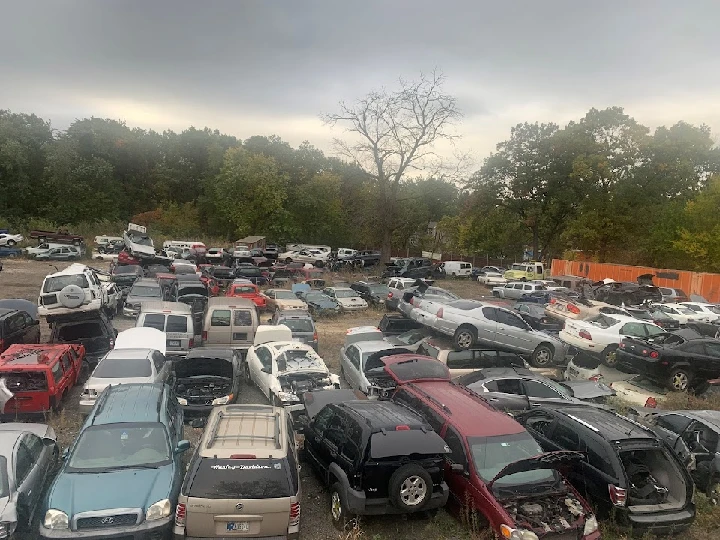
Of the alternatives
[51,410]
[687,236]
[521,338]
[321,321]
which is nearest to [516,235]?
[687,236]

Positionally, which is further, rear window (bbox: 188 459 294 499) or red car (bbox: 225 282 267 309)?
red car (bbox: 225 282 267 309)

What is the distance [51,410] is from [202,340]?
17.4 feet

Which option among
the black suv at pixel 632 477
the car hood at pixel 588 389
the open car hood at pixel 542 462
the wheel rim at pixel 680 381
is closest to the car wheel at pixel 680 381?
the wheel rim at pixel 680 381

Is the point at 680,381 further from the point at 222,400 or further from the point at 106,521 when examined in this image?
the point at 106,521

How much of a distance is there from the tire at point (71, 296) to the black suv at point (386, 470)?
11.5 metres

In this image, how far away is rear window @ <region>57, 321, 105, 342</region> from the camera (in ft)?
48.5

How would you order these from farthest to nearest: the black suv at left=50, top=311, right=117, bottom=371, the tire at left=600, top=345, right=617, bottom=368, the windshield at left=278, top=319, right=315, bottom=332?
the windshield at left=278, top=319, right=315, bottom=332
the tire at left=600, top=345, right=617, bottom=368
the black suv at left=50, top=311, right=117, bottom=371

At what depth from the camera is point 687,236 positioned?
40.8 m

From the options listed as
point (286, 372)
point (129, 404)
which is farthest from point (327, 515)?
point (286, 372)

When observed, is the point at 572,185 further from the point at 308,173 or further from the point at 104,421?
the point at 104,421

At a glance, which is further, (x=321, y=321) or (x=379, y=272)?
(x=379, y=272)

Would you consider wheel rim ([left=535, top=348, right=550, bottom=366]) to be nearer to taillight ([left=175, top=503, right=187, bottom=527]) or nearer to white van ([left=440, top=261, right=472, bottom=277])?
taillight ([left=175, top=503, right=187, bottom=527])


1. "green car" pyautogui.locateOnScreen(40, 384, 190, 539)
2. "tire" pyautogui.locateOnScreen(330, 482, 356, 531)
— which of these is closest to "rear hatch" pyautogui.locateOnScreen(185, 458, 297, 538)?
"green car" pyautogui.locateOnScreen(40, 384, 190, 539)

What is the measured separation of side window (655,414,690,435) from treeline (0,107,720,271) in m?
34.5
